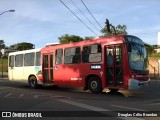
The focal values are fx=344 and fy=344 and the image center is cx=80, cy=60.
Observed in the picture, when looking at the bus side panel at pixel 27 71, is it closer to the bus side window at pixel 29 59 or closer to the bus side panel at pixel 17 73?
the bus side window at pixel 29 59

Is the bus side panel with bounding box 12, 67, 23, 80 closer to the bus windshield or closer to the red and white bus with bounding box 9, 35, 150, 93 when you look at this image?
the red and white bus with bounding box 9, 35, 150, 93

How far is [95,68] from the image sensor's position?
19.0 meters

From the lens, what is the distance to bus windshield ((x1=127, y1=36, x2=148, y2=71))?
58.1 feet

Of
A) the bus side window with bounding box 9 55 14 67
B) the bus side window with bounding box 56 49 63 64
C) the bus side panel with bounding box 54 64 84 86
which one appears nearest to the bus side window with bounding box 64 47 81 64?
the bus side panel with bounding box 54 64 84 86

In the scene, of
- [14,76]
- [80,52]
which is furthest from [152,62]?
[80,52]

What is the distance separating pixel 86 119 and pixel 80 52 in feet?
34.3

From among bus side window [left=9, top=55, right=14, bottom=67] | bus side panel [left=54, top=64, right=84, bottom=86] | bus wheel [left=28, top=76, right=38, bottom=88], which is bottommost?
bus wheel [left=28, top=76, right=38, bottom=88]

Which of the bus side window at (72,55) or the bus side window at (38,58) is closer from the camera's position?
the bus side window at (72,55)

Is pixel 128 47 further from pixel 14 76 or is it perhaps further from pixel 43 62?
pixel 14 76

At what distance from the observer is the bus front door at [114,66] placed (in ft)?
58.6

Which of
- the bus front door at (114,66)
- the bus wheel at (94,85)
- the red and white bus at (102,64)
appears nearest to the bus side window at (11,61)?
the red and white bus at (102,64)

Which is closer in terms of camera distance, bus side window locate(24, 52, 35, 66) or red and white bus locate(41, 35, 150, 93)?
red and white bus locate(41, 35, 150, 93)

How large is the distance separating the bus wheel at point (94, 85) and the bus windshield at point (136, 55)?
2.29 metres

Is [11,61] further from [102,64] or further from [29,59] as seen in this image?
A: [102,64]
